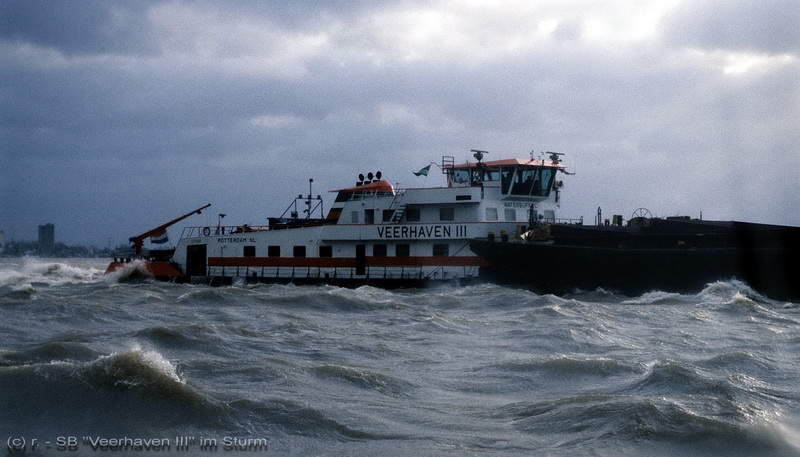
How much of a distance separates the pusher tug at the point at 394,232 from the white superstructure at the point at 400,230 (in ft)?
0.13

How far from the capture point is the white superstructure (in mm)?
30719

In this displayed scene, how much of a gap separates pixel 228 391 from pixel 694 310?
1468cm

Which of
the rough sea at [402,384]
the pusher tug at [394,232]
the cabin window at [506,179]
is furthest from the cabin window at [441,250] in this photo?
the rough sea at [402,384]

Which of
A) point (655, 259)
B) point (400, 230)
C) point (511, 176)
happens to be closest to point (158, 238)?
point (400, 230)

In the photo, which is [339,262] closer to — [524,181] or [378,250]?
[378,250]

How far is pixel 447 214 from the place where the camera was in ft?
103

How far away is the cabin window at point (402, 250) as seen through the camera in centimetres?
3149

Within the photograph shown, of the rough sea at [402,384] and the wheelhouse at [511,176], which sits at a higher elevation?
the wheelhouse at [511,176]

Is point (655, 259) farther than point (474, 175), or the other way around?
point (474, 175)

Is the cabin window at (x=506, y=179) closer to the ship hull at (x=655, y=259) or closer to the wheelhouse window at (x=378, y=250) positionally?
the ship hull at (x=655, y=259)

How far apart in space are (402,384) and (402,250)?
20211 mm

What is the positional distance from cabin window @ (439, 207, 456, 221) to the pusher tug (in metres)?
0.04

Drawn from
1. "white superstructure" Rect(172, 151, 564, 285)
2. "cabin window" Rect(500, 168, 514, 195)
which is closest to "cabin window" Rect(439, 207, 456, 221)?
"white superstructure" Rect(172, 151, 564, 285)

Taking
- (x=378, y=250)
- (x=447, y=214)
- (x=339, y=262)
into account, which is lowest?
(x=339, y=262)
